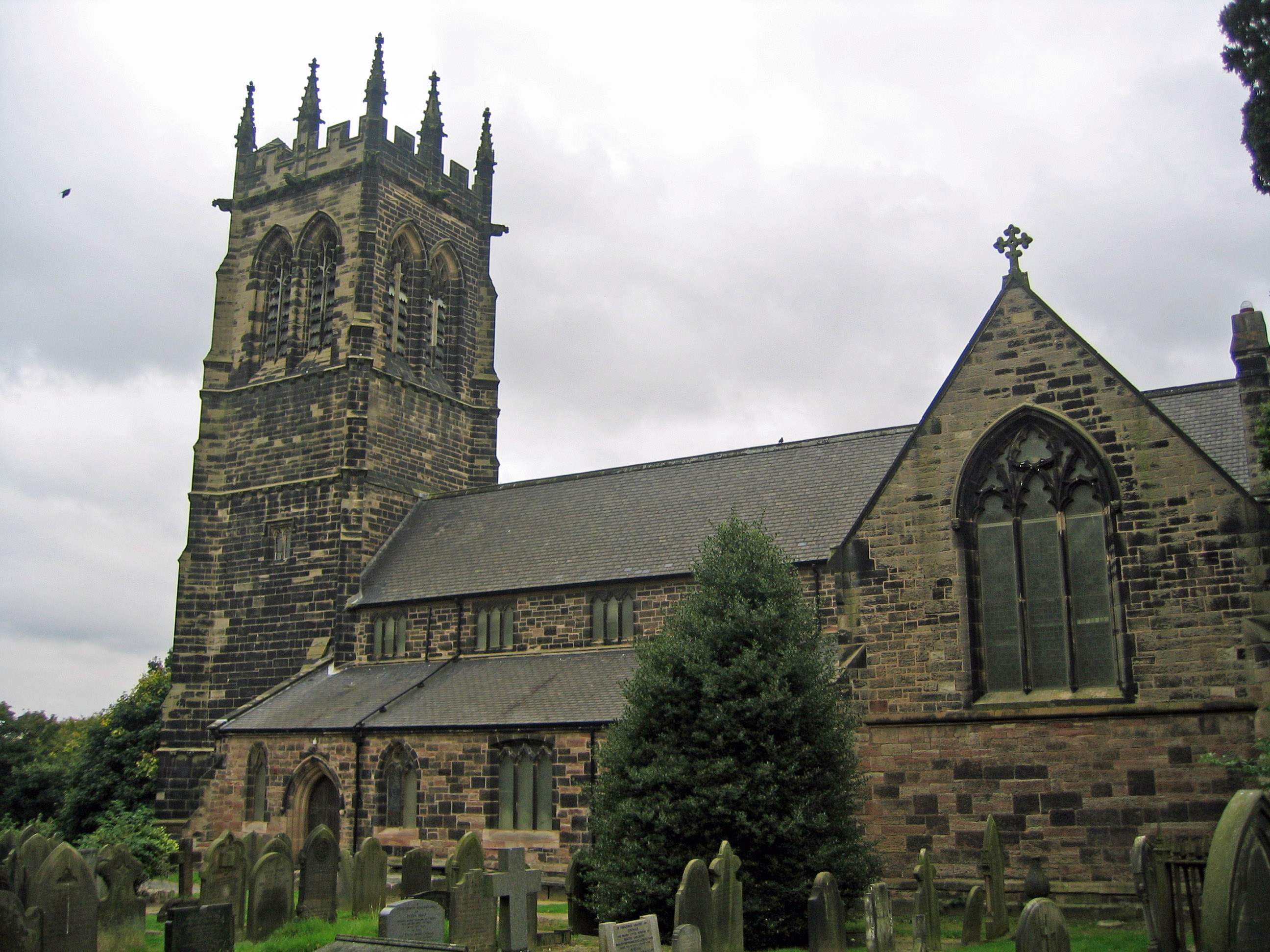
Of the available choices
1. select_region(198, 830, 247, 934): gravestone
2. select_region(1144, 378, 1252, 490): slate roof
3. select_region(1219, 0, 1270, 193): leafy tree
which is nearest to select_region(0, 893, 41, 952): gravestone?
select_region(198, 830, 247, 934): gravestone

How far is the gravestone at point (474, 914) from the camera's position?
45.3 ft

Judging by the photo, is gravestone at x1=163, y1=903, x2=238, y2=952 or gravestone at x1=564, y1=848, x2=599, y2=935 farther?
gravestone at x1=564, y1=848, x2=599, y2=935

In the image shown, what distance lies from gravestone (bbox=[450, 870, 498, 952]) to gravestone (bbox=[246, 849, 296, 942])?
10.7 ft

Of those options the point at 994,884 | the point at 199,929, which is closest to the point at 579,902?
the point at 994,884

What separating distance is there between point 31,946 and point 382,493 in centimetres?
2225

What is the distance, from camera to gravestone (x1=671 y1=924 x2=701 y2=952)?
12.8m

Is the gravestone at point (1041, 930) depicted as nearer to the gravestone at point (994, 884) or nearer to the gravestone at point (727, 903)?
the gravestone at point (727, 903)

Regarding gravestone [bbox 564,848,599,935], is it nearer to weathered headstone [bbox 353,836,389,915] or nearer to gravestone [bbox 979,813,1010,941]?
weathered headstone [bbox 353,836,389,915]

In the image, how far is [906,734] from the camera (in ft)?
57.8

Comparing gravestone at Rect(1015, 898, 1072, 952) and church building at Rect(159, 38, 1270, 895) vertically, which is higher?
church building at Rect(159, 38, 1270, 895)

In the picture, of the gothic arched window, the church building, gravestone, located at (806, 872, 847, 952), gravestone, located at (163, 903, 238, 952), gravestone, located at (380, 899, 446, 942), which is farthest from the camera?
the gothic arched window

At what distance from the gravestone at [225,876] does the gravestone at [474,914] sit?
4.53 metres

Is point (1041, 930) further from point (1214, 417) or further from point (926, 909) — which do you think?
point (1214, 417)


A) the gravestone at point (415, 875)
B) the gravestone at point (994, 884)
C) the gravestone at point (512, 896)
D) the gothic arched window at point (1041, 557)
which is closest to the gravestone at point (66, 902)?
the gravestone at point (512, 896)
